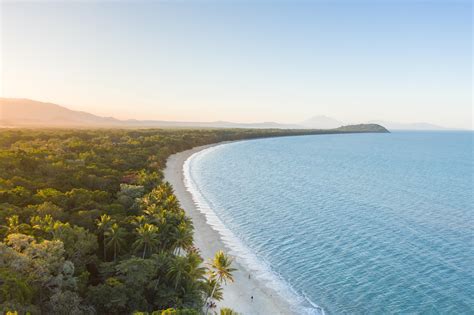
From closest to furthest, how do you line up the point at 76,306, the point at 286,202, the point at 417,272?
the point at 76,306 < the point at 417,272 < the point at 286,202

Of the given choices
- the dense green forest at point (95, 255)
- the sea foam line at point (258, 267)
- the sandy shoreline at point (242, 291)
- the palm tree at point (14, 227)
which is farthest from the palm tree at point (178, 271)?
the palm tree at point (14, 227)

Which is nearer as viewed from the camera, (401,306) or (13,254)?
(13,254)

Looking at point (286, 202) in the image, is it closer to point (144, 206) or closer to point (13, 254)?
point (144, 206)

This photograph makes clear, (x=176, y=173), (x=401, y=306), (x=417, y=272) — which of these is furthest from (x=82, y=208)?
(x=176, y=173)

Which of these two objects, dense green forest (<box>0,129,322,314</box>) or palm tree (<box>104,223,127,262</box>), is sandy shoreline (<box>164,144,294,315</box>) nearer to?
dense green forest (<box>0,129,322,314</box>)

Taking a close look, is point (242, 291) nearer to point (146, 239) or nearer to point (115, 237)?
point (146, 239)

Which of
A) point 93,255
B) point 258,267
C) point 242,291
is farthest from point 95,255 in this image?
point 258,267
